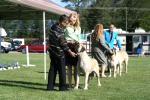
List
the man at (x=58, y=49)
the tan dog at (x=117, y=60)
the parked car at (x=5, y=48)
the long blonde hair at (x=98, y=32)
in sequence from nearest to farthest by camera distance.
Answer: the man at (x=58, y=49)
the long blonde hair at (x=98, y=32)
the tan dog at (x=117, y=60)
the parked car at (x=5, y=48)

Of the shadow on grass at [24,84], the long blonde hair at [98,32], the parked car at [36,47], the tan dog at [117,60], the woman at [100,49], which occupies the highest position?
the long blonde hair at [98,32]

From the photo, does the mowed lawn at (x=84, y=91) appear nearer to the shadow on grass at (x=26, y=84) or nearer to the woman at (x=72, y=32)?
the shadow on grass at (x=26, y=84)

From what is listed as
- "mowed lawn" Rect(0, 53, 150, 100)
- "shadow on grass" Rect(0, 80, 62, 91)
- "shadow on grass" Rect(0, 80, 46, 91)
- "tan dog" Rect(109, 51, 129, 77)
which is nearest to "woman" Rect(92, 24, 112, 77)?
"tan dog" Rect(109, 51, 129, 77)

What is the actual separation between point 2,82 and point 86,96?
4300 millimetres

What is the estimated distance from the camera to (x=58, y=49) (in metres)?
13.3

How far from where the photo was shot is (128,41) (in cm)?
5612

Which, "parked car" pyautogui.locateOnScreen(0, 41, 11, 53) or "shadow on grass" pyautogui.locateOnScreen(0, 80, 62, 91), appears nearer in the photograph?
"shadow on grass" pyautogui.locateOnScreen(0, 80, 62, 91)

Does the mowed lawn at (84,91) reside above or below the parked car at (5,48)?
above

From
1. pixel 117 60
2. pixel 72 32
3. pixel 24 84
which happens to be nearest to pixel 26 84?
pixel 24 84

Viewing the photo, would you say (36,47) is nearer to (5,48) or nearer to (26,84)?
(5,48)

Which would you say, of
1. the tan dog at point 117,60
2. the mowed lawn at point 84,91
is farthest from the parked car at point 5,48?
the mowed lawn at point 84,91

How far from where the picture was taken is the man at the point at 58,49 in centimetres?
1327

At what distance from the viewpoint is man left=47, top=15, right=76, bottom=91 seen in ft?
43.5

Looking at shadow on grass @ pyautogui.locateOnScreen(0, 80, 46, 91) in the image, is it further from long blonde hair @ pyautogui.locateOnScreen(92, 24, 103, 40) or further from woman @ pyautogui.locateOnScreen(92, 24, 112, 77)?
woman @ pyautogui.locateOnScreen(92, 24, 112, 77)
